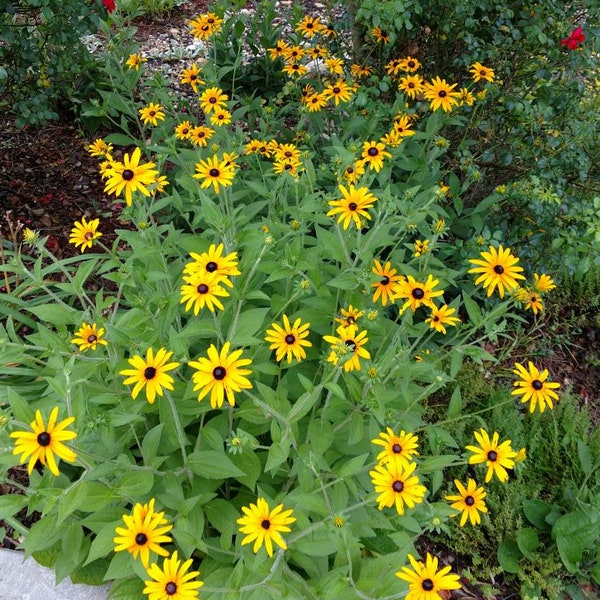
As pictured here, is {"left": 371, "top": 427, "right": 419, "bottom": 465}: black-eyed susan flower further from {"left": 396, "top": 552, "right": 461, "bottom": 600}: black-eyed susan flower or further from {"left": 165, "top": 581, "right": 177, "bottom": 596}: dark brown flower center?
{"left": 165, "top": 581, "right": 177, "bottom": 596}: dark brown flower center

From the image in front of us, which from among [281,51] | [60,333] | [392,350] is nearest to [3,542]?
[60,333]

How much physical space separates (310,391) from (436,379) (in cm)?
38

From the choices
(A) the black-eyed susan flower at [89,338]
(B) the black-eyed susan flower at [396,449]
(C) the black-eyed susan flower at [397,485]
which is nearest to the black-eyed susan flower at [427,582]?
(C) the black-eyed susan flower at [397,485]

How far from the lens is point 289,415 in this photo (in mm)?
1671

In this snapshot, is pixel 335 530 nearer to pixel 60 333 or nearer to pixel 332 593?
pixel 332 593

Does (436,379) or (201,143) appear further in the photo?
(201,143)

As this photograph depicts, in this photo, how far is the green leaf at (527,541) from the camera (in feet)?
7.53

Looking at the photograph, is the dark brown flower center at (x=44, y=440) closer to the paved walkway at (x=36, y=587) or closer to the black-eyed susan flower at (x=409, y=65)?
the paved walkway at (x=36, y=587)

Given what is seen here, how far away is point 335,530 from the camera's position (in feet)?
5.05

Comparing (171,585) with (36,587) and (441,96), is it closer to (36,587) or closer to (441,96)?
(36,587)

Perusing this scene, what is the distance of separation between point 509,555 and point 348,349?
1323 millimetres

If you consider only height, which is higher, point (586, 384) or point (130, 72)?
point (130, 72)

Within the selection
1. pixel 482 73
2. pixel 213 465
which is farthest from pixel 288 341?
pixel 482 73

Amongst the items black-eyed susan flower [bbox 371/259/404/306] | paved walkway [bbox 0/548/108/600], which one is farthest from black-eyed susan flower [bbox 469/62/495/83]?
paved walkway [bbox 0/548/108/600]
